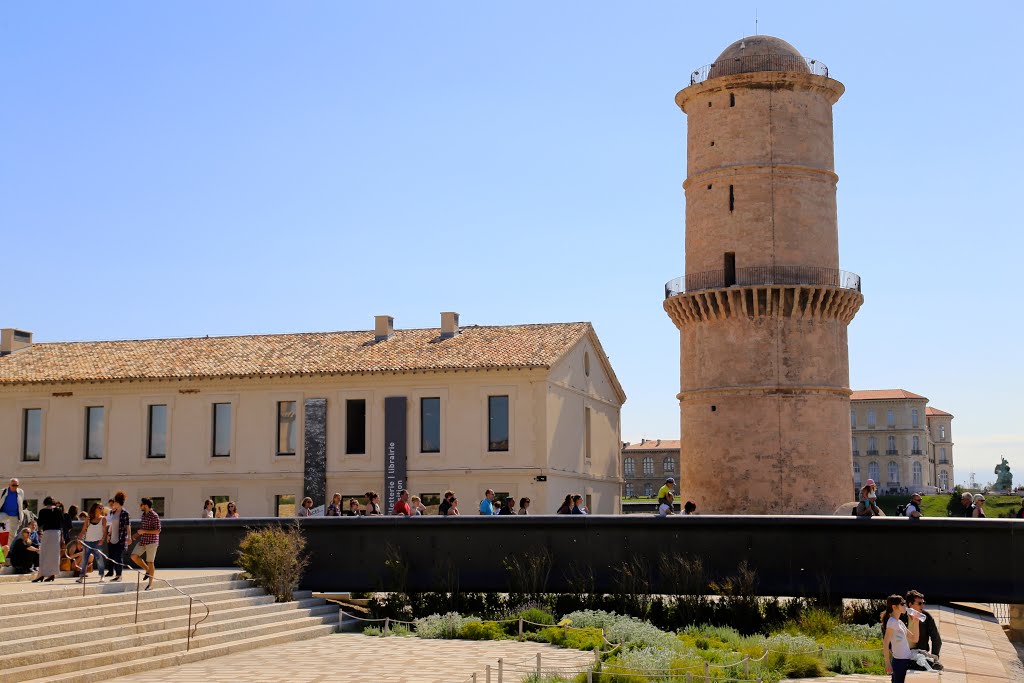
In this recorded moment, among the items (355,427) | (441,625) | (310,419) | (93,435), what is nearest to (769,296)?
(355,427)

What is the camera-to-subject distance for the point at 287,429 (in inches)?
1554

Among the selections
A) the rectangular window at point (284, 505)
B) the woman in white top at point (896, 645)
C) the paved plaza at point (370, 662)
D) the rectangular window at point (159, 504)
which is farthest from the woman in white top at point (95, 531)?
the rectangular window at point (159, 504)

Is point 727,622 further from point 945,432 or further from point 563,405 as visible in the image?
point 945,432

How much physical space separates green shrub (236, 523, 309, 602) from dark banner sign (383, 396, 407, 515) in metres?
15.5

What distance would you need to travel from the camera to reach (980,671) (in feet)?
53.7

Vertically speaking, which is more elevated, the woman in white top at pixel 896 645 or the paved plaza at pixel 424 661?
the woman in white top at pixel 896 645

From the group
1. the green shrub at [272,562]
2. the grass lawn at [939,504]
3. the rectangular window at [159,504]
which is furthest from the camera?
the grass lawn at [939,504]

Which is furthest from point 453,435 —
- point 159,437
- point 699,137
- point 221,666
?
point 221,666

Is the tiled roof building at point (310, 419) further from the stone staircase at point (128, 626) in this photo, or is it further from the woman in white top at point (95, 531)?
the woman in white top at point (95, 531)

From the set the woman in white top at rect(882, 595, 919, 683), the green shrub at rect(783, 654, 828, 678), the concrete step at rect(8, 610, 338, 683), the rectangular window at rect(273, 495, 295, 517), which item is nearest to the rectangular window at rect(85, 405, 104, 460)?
the rectangular window at rect(273, 495, 295, 517)

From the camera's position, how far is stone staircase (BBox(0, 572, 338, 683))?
15.9m

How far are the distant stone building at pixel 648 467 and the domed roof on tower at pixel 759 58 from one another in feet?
272

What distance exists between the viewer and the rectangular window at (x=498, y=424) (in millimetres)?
38031

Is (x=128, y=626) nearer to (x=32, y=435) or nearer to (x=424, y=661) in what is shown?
(x=424, y=661)
